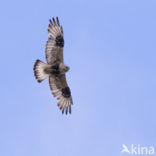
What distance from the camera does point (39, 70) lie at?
→ 86.0ft

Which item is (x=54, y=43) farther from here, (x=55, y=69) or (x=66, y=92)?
(x=66, y=92)

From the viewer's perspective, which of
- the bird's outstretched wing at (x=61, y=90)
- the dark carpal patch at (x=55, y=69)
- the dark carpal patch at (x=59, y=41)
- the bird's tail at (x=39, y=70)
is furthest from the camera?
the bird's outstretched wing at (x=61, y=90)

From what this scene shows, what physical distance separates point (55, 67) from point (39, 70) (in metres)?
0.85

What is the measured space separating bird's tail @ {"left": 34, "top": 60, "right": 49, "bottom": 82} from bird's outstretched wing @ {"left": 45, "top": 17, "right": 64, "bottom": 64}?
463 millimetres

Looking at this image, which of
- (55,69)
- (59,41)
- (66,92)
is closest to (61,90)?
(66,92)

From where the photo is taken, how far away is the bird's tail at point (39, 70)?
26.1m

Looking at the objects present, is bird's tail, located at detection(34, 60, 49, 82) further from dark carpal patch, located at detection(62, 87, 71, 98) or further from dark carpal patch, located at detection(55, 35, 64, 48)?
dark carpal patch, located at detection(62, 87, 71, 98)

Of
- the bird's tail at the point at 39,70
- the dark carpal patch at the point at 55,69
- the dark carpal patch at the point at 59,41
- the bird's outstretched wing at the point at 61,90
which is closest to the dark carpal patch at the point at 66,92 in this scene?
the bird's outstretched wing at the point at 61,90

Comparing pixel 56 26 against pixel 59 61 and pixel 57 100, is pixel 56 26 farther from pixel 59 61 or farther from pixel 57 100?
pixel 57 100

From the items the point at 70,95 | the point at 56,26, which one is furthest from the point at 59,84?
the point at 56,26

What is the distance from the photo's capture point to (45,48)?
26.5 meters

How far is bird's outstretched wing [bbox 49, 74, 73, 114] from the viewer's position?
27.2 meters

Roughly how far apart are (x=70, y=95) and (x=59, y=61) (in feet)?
6.90

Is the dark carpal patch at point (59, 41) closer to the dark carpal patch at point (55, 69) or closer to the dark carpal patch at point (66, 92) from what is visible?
the dark carpal patch at point (55, 69)
